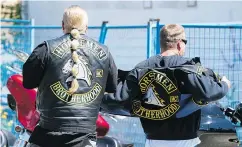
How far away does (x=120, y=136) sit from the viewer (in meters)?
4.91

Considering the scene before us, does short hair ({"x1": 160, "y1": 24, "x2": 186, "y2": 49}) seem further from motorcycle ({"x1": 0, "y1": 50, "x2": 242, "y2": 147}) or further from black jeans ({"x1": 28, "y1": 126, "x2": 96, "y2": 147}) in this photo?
black jeans ({"x1": 28, "y1": 126, "x2": 96, "y2": 147})

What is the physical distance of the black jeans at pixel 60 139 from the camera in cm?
338

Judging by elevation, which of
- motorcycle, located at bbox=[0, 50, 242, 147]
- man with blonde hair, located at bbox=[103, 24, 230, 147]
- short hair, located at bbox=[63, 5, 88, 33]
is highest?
short hair, located at bbox=[63, 5, 88, 33]

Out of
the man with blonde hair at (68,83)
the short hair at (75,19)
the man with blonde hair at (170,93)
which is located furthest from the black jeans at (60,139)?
the short hair at (75,19)

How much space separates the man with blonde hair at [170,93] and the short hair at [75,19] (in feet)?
1.64

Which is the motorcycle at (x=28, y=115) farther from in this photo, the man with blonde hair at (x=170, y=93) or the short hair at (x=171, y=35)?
the short hair at (x=171, y=35)

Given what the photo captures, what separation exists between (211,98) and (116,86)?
622mm

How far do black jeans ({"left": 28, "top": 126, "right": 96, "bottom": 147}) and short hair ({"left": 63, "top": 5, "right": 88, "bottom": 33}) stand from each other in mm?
649

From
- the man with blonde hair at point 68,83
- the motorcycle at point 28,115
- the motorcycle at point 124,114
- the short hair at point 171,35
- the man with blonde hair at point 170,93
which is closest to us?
the man with blonde hair at point 68,83

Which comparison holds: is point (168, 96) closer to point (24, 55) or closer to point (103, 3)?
point (24, 55)

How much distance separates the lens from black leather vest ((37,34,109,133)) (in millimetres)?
3379

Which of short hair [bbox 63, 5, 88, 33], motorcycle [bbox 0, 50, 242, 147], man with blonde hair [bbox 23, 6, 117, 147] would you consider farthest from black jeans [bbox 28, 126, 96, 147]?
short hair [bbox 63, 5, 88, 33]

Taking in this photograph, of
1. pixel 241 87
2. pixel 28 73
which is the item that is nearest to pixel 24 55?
pixel 28 73

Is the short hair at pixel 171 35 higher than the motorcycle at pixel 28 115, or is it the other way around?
the short hair at pixel 171 35
